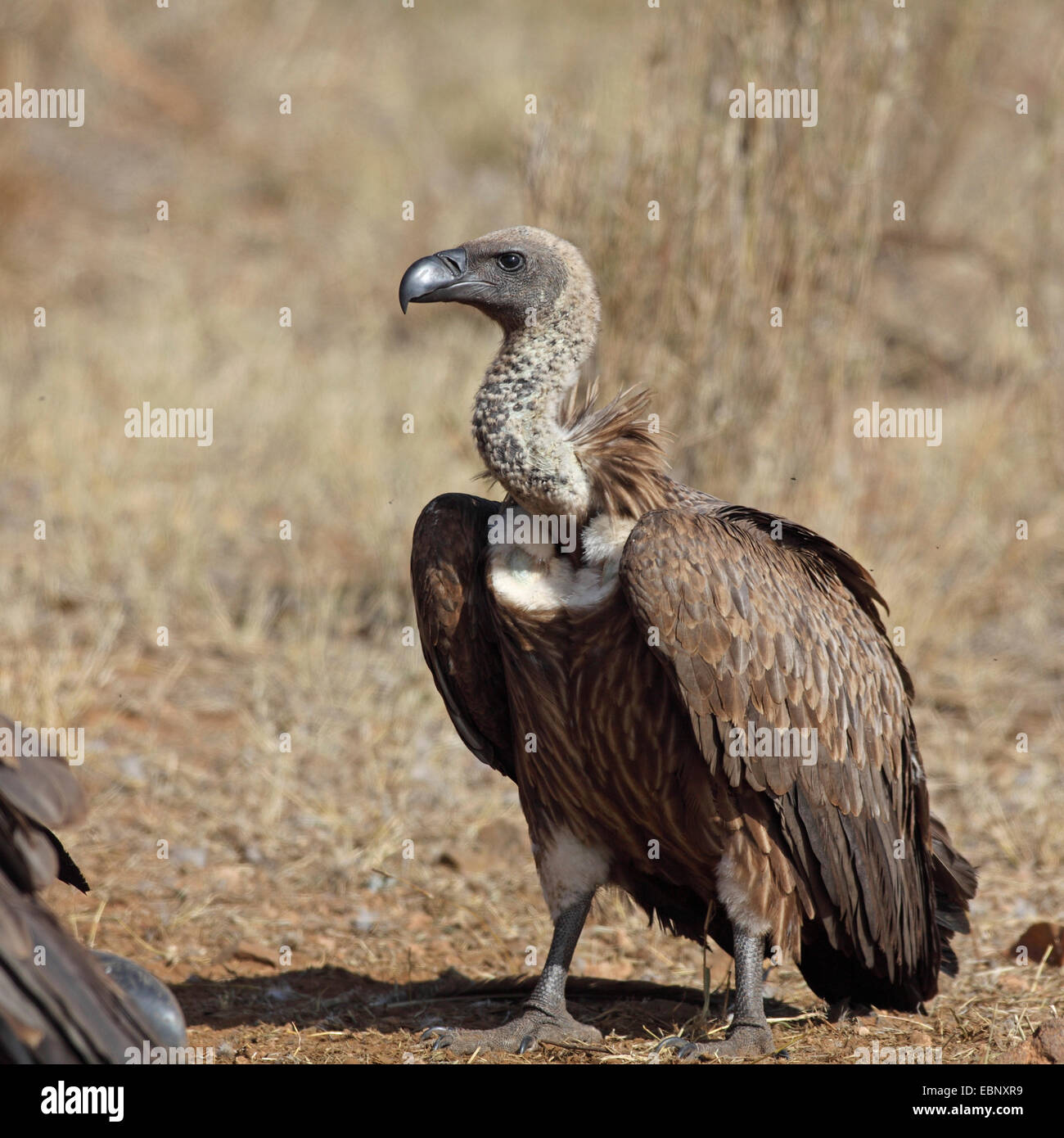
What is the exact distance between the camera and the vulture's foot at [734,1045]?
Result: 407 cm

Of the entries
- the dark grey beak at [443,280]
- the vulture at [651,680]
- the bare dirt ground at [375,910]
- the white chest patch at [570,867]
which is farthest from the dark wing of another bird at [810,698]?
the dark grey beak at [443,280]

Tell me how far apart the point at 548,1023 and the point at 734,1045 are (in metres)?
0.54

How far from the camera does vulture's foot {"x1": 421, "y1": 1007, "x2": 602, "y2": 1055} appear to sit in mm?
4195

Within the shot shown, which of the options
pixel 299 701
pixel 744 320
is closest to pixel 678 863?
pixel 299 701

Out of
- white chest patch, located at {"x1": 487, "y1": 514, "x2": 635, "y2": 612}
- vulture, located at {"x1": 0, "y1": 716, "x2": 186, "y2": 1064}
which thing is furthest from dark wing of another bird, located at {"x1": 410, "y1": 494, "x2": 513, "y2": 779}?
vulture, located at {"x1": 0, "y1": 716, "x2": 186, "y2": 1064}

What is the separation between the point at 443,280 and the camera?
4297 millimetres

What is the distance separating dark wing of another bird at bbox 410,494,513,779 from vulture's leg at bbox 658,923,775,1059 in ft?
3.17

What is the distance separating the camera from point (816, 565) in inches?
172

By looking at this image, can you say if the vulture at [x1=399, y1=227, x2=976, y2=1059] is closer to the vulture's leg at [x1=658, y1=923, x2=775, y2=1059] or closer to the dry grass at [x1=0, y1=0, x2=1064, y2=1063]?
the vulture's leg at [x1=658, y1=923, x2=775, y2=1059]

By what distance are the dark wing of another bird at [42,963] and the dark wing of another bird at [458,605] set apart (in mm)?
1348

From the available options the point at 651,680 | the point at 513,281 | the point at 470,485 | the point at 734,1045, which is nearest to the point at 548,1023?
the point at 734,1045

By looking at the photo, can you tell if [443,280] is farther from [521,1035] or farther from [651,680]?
[521,1035]
